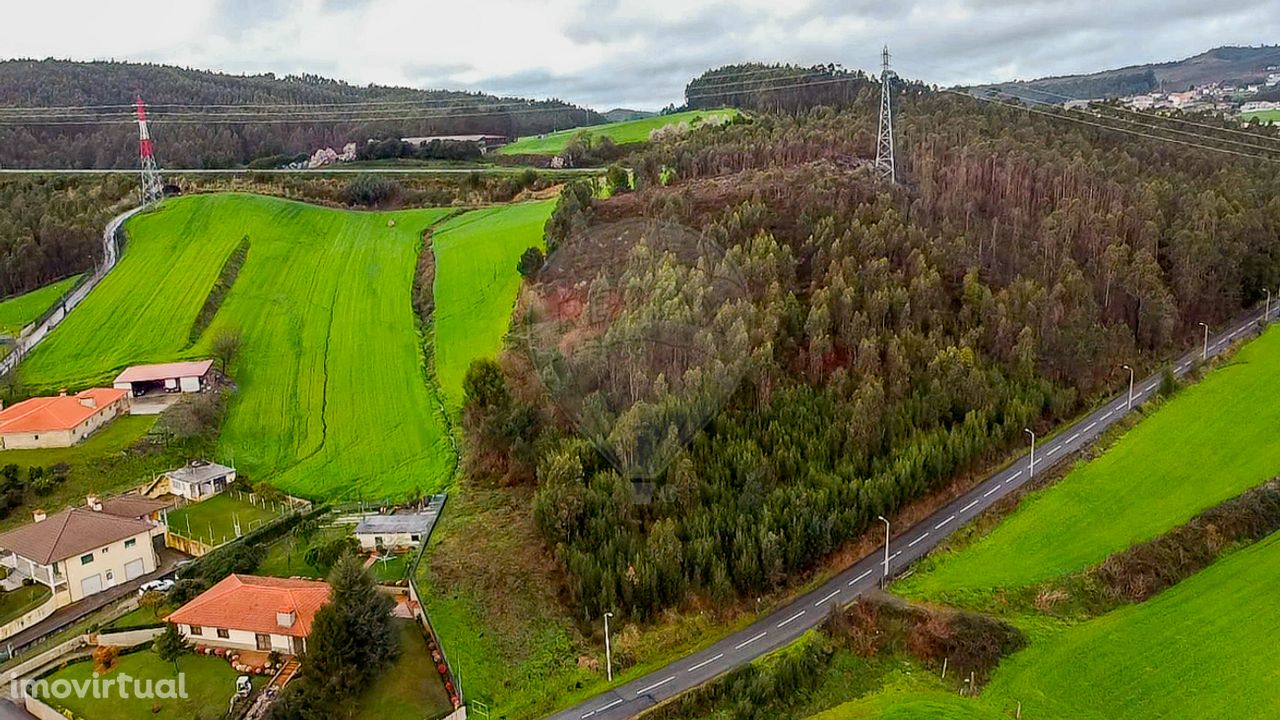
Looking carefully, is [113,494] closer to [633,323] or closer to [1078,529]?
[633,323]

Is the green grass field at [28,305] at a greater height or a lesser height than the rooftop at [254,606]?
greater

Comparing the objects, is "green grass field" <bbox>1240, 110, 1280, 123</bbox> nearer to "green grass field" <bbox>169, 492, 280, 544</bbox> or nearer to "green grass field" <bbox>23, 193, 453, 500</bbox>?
"green grass field" <bbox>23, 193, 453, 500</bbox>

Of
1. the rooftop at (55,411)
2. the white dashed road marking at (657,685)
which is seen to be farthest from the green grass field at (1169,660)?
the rooftop at (55,411)

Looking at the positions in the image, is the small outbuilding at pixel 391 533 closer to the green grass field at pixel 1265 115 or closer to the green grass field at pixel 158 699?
the green grass field at pixel 158 699

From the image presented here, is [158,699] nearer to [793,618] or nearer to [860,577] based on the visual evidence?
[793,618]

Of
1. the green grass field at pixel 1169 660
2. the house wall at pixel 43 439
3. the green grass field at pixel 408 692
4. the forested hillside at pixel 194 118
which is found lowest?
the green grass field at pixel 1169 660

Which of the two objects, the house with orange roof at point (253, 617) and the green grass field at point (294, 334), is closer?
the house with orange roof at point (253, 617)

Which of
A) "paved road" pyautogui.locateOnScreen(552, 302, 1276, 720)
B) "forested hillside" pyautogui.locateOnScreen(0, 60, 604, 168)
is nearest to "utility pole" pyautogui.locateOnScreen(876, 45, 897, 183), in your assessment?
"paved road" pyautogui.locateOnScreen(552, 302, 1276, 720)

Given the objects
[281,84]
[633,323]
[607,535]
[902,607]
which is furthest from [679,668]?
[281,84]
